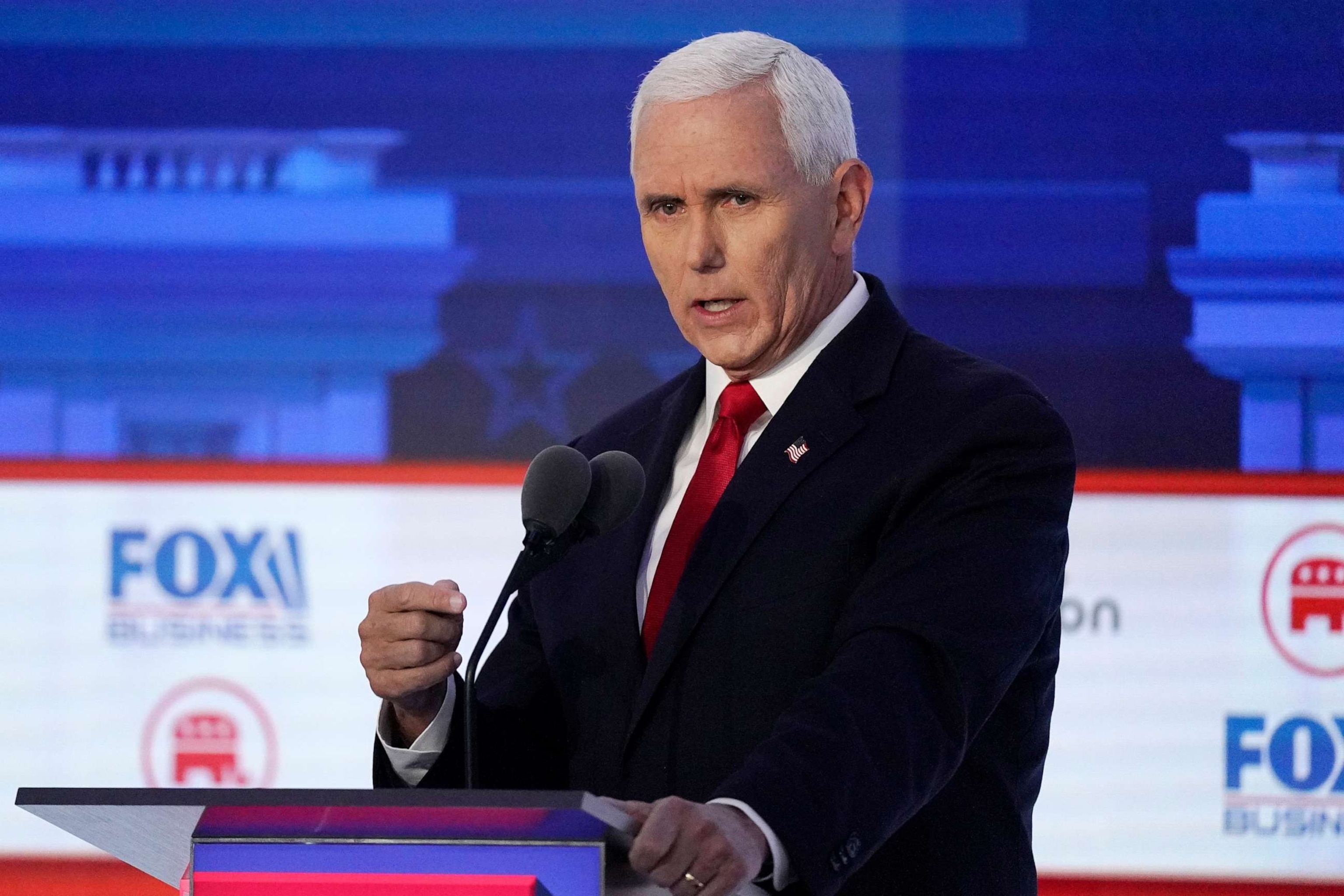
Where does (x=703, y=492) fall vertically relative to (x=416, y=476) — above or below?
below

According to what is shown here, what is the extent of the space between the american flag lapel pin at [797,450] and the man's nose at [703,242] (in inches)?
9.7

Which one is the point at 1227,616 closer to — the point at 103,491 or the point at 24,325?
the point at 103,491

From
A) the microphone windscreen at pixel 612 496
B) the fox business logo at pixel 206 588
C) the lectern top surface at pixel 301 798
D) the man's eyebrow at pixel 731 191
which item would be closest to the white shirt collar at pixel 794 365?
the man's eyebrow at pixel 731 191

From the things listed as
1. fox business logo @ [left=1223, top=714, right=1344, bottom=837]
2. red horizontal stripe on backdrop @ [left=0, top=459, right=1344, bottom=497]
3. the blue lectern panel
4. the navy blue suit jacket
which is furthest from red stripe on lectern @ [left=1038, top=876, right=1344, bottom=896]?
the blue lectern panel

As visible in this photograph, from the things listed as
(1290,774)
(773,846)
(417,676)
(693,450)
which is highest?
(693,450)

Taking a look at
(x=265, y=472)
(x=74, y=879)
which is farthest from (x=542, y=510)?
(x=74, y=879)

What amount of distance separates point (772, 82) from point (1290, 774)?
1.91 m

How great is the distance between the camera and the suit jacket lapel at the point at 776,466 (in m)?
1.69

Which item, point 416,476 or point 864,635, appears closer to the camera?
point 864,635

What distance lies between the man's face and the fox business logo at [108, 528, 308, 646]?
60.1 inches

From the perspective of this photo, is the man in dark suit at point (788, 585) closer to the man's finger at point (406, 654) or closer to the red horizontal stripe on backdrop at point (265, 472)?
the man's finger at point (406, 654)

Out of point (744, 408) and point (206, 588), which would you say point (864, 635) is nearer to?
point (744, 408)

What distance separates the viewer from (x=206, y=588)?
318 centimetres

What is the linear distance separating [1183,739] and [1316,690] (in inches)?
10.6
